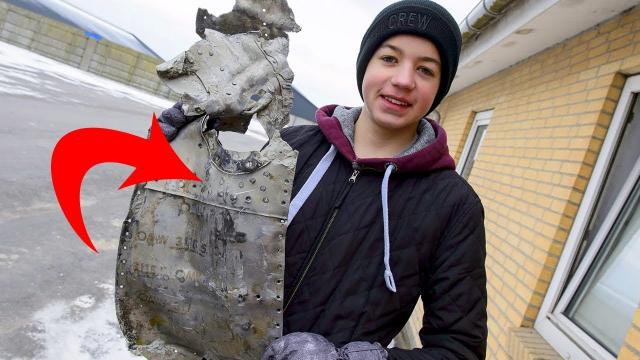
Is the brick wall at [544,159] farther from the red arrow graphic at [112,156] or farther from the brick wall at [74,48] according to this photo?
the brick wall at [74,48]

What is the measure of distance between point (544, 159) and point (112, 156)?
9.11 feet

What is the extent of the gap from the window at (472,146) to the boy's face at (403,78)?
16.3 ft

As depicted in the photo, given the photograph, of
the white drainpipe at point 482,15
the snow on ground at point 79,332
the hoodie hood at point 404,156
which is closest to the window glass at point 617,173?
the white drainpipe at point 482,15

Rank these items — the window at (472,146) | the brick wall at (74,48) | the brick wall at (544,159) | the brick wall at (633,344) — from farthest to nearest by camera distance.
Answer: the brick wall at (74,48)
the window at (472,146)
the brick wall at (544,159)
the brick wall at (633,344)

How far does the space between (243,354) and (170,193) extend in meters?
0.50

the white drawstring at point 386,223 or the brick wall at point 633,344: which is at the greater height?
the white drawstring at point 386,223

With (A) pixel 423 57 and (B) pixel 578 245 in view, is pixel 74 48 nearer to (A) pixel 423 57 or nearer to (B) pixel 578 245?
(B) pixel 578 245

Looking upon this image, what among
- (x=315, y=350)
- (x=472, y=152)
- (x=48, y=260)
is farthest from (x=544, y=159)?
(x=48, y=260)

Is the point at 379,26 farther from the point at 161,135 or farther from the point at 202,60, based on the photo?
the point at 161,135

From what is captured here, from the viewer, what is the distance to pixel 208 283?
1.29 m

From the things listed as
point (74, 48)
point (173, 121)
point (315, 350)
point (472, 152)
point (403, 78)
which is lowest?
point (315, 350)

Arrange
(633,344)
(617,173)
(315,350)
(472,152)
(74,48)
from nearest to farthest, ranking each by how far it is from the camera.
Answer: (315,350) < (633,344) < (617,173) < (472,152) < (74,48)

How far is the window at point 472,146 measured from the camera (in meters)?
6.07

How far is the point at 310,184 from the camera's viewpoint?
51.7 inches
